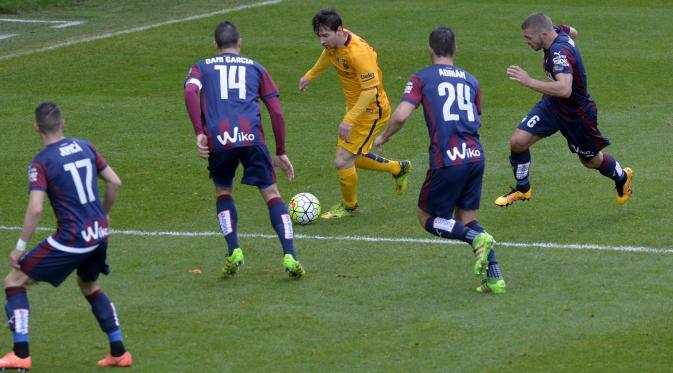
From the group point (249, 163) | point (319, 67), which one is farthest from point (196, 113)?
point (319, 67)

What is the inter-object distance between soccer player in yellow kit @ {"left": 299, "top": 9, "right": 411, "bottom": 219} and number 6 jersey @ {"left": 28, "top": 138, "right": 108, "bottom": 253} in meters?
4.10

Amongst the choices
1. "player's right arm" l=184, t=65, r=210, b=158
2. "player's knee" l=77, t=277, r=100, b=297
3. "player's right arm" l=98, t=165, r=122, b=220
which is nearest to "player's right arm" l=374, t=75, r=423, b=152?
"player's right arm" l=184, t=65, r=210, b=158

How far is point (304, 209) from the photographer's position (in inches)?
497

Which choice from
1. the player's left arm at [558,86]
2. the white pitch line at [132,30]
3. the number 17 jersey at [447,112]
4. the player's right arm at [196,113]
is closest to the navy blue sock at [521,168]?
the player's left arm at [558,86]

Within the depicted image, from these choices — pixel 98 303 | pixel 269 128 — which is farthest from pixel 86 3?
pixel 98 303

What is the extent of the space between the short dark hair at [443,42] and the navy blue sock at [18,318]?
3921 mm

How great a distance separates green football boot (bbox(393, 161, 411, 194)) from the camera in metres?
13.4

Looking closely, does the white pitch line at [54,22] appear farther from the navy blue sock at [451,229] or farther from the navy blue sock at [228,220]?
the navy blue sock at [451,229]

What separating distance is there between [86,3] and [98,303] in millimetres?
21345

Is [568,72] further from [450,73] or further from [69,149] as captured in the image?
[69,149]

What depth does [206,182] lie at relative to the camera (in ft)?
A: 47.4

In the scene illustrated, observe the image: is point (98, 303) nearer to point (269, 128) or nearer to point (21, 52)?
point (269, 128)

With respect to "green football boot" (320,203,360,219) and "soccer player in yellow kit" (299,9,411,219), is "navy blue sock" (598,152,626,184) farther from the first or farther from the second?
"green football boot" (320,203,360,219)

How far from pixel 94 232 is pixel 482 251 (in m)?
3.13
